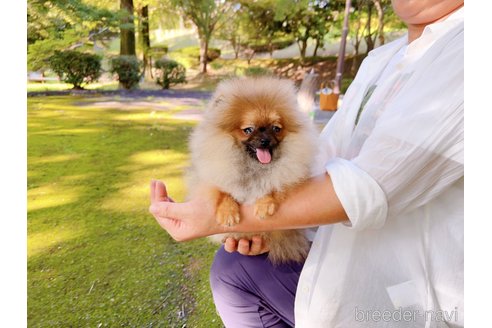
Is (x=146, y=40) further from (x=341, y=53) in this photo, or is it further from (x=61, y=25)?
(x=341, y=53)

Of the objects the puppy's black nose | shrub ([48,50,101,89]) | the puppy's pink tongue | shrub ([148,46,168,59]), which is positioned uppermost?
shrub ([148,46,168,59])

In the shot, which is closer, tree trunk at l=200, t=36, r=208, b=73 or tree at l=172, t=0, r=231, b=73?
tree at l=172, t=0, r=231, b=73

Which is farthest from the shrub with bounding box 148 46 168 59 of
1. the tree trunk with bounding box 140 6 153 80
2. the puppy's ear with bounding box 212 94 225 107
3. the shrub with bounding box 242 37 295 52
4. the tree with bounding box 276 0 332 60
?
the puppy's ear with bounding box 212 94 225 107

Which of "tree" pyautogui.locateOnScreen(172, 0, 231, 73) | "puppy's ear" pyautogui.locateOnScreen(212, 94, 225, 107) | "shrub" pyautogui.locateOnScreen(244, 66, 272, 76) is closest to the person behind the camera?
"puppy's ear" pyautogui.locateOnScreen(212, 94, 225, 107)

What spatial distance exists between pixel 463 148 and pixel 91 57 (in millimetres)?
1956

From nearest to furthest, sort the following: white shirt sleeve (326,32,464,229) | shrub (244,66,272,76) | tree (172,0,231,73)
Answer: white shirt sleeve (326,32,464,229)
shrub (244,66,272,76)
tree (172,0,231,73)

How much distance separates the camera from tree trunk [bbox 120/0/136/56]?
6.07 ft

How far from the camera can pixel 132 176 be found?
2.01 m

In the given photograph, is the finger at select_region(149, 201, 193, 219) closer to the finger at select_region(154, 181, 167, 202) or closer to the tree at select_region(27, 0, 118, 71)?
the finger at select_region(154, 181, 167, 202)

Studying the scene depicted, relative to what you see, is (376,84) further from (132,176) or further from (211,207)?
(132,176)

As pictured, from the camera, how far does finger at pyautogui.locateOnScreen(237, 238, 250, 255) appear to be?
2.63 ft

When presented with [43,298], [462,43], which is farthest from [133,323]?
[462,43]

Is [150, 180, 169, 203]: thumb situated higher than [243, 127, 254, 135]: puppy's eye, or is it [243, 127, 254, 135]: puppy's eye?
[243, 127, 254, 135]: puppy's eye

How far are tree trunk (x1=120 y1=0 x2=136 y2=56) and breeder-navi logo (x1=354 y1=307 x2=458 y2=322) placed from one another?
181 centimetres
